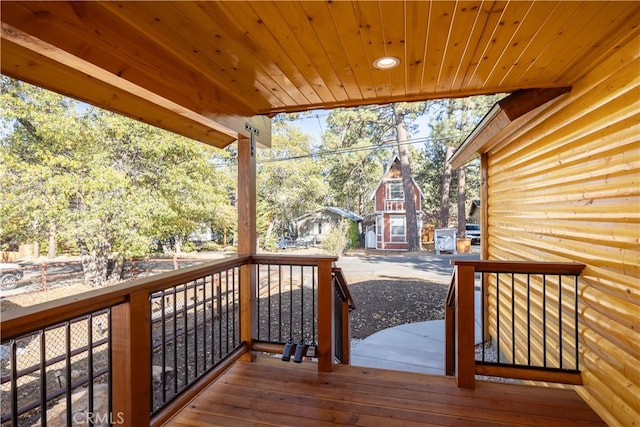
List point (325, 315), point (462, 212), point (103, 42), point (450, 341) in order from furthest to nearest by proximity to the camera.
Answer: point (462, 212) < point (450, 341) < point (325, 315) < point (103, 42)

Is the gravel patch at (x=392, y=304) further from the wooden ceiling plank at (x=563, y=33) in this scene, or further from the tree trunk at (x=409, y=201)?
the tree trunk at (x=409, y=201)

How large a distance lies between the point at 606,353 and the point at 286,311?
5.68 m

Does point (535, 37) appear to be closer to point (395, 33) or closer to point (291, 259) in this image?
point (395, 33)

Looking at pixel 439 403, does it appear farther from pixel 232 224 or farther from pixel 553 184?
pixel 232 224

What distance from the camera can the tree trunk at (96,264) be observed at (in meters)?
7.20

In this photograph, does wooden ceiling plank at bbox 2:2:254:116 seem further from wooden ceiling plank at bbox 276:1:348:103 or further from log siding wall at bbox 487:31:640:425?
log siding wall at bbox 487:31:640:425

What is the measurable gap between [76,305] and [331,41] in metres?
1.79

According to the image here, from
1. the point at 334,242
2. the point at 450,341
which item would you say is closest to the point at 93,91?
the point at 450,341

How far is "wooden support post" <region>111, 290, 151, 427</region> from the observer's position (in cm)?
164

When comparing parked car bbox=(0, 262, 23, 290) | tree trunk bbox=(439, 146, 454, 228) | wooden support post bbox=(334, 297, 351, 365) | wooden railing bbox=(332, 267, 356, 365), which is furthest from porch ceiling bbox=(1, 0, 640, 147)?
tree trunk bbox=(439, 146, 454, 228)

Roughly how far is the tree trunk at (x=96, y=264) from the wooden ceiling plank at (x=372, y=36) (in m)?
7.30

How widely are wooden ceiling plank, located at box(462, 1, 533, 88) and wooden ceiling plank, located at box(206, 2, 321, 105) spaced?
1.11m

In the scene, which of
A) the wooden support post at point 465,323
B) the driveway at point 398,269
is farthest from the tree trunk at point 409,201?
the wooden support post at point 465,323

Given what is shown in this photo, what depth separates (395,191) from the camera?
18.0 metres
